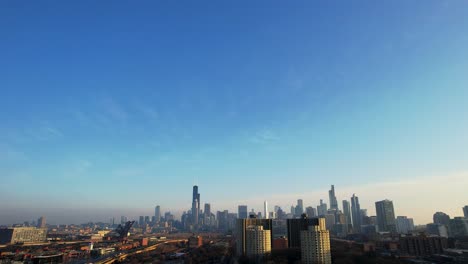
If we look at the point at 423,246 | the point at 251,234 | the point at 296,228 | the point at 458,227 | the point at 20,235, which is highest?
the point at 296,228

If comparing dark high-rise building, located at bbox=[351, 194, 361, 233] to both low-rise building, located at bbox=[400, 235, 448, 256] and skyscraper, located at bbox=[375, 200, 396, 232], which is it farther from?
low-rise building, located at bbox=[400, 235, 448, 256]

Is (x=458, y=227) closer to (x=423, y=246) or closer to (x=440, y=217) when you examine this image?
(x=440, y=217)

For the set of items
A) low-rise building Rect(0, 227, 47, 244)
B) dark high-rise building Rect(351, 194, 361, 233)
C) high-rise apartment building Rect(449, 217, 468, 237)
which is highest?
dark high-rise building Rect(351, 194, 361, 233)

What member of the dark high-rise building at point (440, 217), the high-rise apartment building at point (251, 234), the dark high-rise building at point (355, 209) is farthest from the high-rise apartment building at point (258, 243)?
the dark high-rise building at point (355, 209)

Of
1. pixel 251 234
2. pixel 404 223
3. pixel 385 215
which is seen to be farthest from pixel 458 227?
pixel 251 234

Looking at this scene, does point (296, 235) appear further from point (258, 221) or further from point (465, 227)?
point (465, 227)

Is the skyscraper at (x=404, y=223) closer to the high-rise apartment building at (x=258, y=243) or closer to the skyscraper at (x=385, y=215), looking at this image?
the skyscraper at (x=385, y=215)

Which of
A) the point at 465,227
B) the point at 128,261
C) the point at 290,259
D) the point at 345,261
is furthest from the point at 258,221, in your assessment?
the point at 465,227

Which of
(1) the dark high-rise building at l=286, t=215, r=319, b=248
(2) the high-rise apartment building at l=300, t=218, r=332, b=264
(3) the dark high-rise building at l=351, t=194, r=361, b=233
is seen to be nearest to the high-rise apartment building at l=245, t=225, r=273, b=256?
(2) the high-rise apartment building at l=300, t=218, r=332, b=264

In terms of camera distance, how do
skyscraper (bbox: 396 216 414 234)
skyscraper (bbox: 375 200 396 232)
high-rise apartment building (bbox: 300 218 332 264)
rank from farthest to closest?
skyscraper (bbox: 396 216 414 234), skyscraper (bbox: 375 200 396 232), high-rise apartment building (bbox: 300 218 332 264)

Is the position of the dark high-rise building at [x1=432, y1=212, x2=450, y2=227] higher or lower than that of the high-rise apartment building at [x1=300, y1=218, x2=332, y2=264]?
higher
